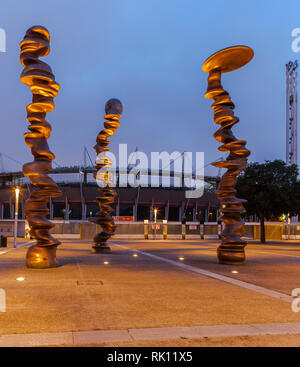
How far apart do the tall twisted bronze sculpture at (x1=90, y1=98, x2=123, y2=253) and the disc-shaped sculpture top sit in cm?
645

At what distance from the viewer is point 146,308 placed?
745 cm

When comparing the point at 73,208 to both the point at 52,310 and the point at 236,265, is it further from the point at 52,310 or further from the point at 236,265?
the point at 52,310

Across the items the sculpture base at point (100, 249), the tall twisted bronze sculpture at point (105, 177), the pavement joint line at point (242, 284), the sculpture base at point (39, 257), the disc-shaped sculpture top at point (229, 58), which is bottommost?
the sculpture base at point (100, 249)

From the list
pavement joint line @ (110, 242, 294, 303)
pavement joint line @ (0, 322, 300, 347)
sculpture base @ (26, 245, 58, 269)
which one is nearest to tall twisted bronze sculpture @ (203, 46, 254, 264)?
pavement joint line @ (110, 242, 294, 303)

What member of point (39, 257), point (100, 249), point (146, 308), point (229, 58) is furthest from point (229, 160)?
point (146, 308)

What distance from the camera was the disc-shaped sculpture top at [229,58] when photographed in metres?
15.3

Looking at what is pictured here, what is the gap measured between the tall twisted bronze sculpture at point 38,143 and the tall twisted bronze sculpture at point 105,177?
7.03m

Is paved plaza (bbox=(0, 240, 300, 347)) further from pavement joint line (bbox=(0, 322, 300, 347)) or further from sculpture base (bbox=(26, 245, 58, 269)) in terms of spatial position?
sculpture base (bbox=(26, 245, 58, 269))

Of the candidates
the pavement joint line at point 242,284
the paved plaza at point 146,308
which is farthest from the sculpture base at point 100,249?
the paved plaza at point 146,308

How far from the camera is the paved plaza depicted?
545cm

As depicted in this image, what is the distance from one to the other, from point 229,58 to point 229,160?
4.49m

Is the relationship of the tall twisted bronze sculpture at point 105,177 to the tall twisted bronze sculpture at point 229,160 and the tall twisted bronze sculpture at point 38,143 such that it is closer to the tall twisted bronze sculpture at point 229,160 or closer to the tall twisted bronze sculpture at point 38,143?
the tall twisted bronze sculpture at point 229,160

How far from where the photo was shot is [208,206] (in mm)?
91750

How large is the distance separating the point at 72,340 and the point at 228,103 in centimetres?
1337
